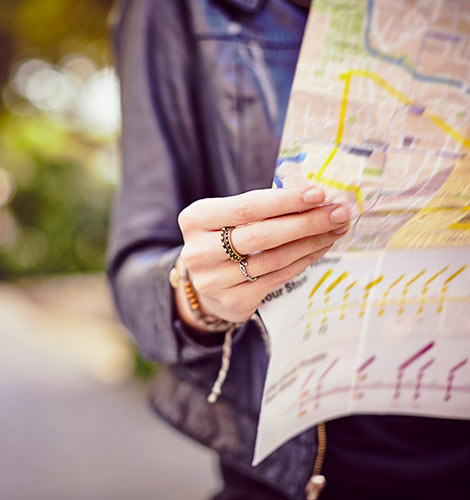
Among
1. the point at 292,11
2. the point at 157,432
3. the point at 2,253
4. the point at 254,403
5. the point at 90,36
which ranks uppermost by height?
the point at 292,11

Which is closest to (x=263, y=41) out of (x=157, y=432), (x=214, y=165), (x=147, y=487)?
(x=214, y=165)

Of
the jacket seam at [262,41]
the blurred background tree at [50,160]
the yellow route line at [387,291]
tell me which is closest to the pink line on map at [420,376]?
the yellow route line at [387,291]

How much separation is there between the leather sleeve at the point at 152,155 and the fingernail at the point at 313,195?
37 cm

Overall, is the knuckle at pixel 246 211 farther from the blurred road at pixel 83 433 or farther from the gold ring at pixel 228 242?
the blurred road at pixel 83 433

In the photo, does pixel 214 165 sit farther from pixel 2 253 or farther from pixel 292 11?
pixel 2 253

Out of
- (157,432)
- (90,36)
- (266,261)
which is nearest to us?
(266,261)

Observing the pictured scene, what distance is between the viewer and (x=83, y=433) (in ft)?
10.7

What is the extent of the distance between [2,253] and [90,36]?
3218 millimetres

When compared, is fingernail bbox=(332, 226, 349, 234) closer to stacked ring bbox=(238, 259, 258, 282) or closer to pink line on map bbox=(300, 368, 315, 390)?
stacked ring bbox=(238, 259, 258, 282)

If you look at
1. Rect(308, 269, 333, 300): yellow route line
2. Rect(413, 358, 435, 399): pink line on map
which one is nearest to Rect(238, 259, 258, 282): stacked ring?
Rect(308, 269, 333, 300): yellow route line

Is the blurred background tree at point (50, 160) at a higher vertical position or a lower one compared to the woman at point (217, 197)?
lower

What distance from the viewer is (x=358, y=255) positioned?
0.66 metres

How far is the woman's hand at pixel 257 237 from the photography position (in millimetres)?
524

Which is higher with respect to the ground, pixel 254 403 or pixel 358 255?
pixel 358 255
